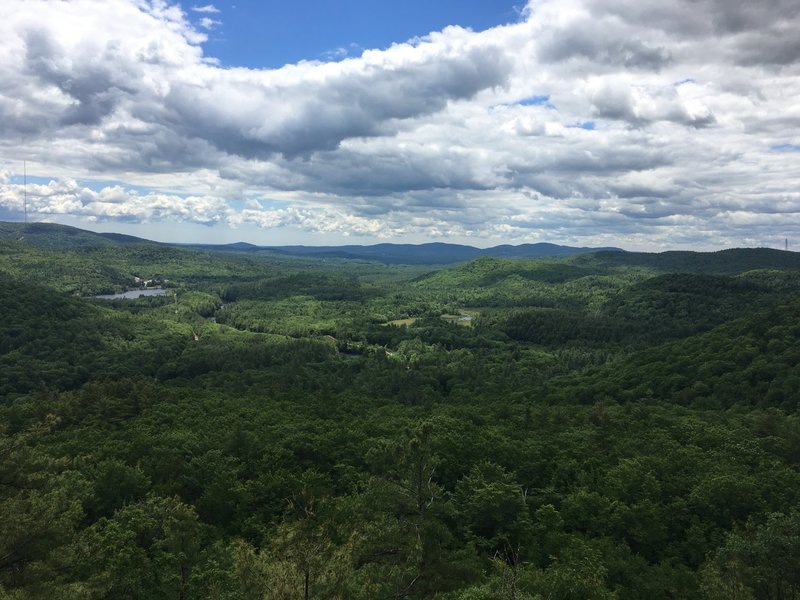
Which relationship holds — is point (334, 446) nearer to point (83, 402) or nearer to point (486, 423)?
point (486, 423)

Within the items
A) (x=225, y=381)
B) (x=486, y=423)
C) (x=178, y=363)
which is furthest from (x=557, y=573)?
(x=178, y=363)

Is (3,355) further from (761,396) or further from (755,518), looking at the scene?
(761,396)

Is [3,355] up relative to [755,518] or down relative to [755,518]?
down

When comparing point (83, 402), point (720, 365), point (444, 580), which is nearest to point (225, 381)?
point (83, 402)

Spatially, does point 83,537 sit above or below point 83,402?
above

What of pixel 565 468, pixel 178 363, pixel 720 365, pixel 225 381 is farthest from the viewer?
pixel 178 363

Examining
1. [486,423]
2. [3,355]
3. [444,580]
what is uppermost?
[444,580]

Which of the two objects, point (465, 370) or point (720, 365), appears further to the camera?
point (465, 370)

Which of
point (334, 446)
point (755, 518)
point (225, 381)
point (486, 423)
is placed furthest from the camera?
point (225, 381)

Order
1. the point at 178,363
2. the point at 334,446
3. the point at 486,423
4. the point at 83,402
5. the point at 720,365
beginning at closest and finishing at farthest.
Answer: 1. the point at 334,446
2. the point at 486,423
3. the point at 83,402
4. the point at 720,365
5. the point at 178,363
